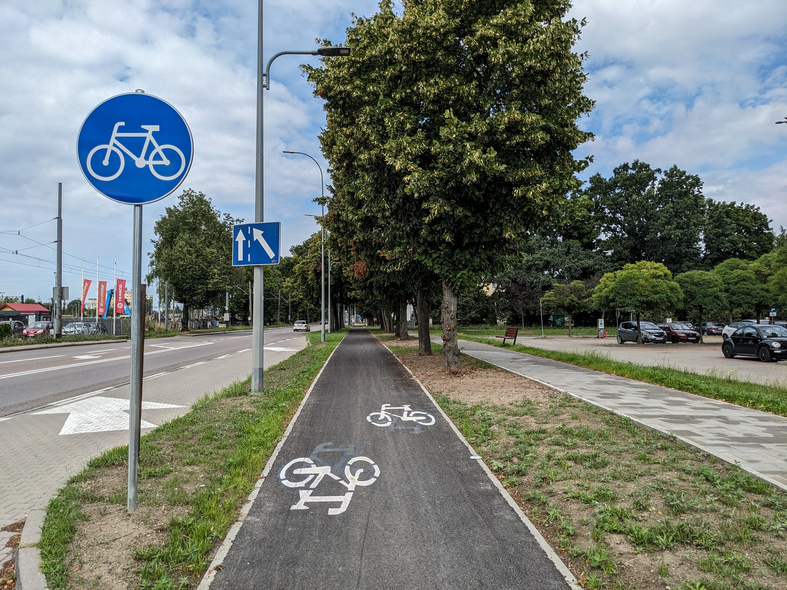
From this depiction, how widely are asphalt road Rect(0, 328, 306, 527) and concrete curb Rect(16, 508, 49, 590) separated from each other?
0.47 meters

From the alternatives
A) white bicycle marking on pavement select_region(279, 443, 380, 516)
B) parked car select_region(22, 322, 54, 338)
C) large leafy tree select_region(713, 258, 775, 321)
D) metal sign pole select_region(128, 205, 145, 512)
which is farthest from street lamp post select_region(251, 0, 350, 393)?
parked car select_region(22, 322, 54, 338)

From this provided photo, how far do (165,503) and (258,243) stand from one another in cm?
657

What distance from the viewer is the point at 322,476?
5160mm

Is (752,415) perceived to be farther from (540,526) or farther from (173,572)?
(173,572)

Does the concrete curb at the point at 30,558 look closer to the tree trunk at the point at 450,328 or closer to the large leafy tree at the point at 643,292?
the tree trunk at the point at 450,328

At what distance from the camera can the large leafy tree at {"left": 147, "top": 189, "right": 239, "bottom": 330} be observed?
52.0 metres

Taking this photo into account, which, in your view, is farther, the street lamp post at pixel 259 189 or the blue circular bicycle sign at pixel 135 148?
the street lamp post at pixel 259 189

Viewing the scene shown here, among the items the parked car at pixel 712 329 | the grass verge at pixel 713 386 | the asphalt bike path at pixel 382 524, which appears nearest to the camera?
the asphalt bike path at pixel 382 524

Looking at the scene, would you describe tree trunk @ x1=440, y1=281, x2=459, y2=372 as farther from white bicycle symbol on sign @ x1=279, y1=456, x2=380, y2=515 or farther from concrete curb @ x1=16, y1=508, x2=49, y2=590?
concrete curb @ x1=16, y1=508, x2=49, y2=590

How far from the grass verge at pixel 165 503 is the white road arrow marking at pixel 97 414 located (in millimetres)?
1175

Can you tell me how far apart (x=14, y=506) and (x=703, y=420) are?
8.38 metres

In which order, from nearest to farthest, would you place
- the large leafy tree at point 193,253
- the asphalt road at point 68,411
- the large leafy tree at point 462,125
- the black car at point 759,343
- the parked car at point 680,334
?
the asphalt road at point 68,411 < the large leafy tree at point 462,125 < the black car at point 759,343 < the parked car at point 680,334 < the large leafy tree at point 193,253

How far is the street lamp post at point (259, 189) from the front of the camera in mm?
10336

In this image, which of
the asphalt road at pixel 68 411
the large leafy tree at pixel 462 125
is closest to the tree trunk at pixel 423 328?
the large leafy tree at pixel 462 125
